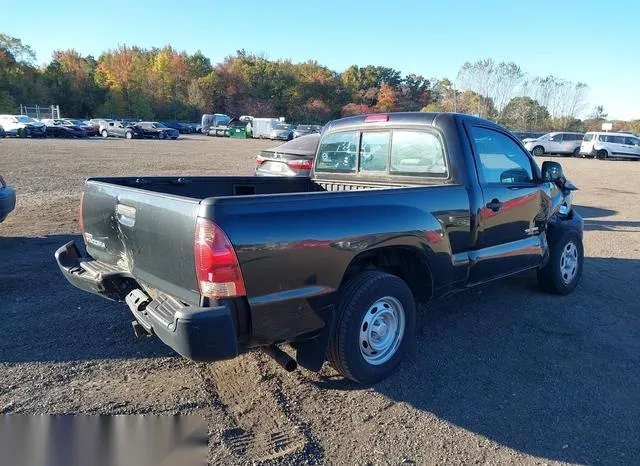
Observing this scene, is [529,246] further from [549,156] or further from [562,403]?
[549,156]

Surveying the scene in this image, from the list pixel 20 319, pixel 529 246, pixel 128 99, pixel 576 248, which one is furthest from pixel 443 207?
pixel 128 99

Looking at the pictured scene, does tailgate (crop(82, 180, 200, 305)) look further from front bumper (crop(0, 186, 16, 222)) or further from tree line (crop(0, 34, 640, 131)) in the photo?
tree line (crop(0, 34, 640, 131))

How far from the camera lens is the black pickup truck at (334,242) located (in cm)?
274

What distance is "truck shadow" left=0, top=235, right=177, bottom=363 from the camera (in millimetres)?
3939

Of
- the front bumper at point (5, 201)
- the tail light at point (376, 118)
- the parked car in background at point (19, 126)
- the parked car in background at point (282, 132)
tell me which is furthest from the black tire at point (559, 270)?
the parked car in background at point (282, 132)

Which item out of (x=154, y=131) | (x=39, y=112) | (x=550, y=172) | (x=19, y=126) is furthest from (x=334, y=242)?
(x=39, y=112)

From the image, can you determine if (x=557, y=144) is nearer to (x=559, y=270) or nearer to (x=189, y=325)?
(x=559, y=270)

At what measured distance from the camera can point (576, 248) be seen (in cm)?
575

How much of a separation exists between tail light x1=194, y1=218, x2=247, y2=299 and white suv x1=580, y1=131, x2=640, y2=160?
119 ft

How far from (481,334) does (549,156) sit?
117ft

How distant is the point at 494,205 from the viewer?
4.41 m

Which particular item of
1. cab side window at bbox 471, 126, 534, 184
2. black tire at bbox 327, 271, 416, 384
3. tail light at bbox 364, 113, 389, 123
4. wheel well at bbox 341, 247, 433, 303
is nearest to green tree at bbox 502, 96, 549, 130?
cab side window at bbox 471, 126, 534, 184

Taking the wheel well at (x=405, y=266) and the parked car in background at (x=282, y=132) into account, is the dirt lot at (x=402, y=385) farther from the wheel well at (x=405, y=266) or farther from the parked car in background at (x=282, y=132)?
the parked car in background at (x=282, y=132)

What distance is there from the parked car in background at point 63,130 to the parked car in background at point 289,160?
4204 cm
